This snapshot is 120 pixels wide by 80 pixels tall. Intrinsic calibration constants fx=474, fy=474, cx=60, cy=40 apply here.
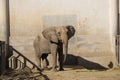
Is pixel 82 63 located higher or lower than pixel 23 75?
higher

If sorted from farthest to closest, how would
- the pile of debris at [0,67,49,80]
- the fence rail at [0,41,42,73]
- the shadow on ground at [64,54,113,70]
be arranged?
the shadow on ground at [64,54,113,70] < the fence rail at [0,41,42,73] < the pile of debris at [0,67,49,80]

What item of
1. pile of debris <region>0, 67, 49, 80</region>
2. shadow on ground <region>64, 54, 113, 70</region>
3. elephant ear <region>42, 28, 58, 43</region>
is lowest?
pile of debris <region>0, 67, 49, 80</region>

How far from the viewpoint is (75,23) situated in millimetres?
16656

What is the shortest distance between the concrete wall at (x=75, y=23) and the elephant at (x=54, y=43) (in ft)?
2.43

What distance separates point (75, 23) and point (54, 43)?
6.36 feet

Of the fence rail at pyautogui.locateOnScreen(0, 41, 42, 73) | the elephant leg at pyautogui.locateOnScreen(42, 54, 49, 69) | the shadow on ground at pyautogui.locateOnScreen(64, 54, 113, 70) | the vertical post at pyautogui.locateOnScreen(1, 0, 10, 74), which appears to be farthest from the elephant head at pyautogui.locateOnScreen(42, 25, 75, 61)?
the vertical post at pyautogui.locateOnScreen(1, 0, 10, 74)

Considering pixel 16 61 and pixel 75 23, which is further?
pixel 75 23

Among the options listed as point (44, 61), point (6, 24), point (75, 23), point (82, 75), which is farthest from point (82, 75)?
point (6, 24)

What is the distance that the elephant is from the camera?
1466 centimetres

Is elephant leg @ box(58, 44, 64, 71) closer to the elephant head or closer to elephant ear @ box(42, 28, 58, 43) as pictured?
the elephant head

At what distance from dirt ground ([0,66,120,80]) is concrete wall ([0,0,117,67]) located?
123 cm

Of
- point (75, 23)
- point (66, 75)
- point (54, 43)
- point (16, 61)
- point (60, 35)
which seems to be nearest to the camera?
point (66, 75)

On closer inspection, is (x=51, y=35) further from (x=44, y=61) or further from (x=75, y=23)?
(x=75, y=23)

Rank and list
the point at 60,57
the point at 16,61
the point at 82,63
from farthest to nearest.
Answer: the point at 82,63 < the point at 16,61 < the point at 60,57
